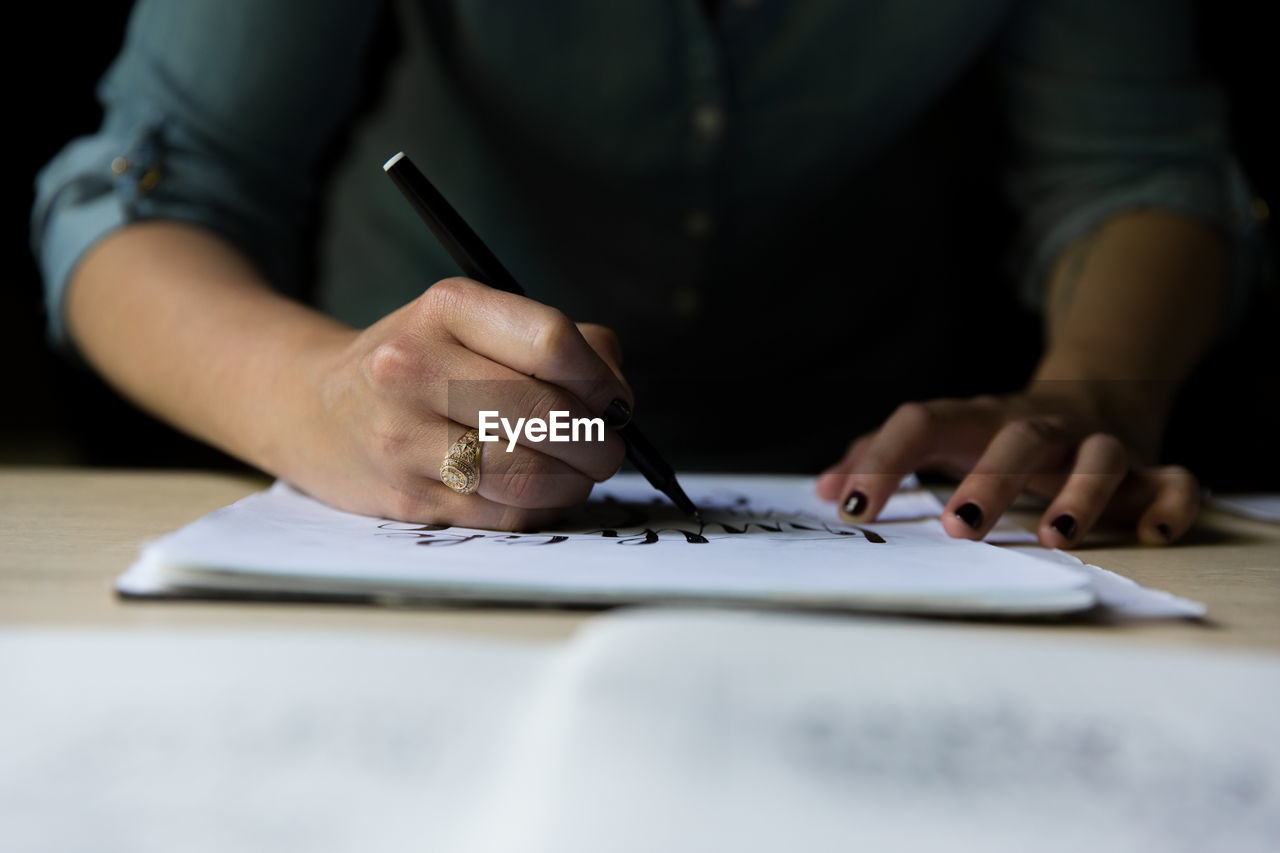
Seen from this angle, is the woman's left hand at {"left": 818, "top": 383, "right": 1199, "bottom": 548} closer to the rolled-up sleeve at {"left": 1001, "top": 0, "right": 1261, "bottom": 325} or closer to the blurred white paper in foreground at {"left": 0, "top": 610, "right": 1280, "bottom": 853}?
the blurred white paper in foreground at {"left": 0, "top": 610, "right": 1280, "bottom": 853}

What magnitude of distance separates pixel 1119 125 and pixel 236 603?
2.31 feet

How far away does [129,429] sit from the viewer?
82cm

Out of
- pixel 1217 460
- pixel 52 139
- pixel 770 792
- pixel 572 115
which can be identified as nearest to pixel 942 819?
pixel 770 792

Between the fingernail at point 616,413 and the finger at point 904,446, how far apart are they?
0.11 metres

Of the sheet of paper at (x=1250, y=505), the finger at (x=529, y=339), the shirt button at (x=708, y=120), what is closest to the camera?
the finger at (x=529, y=339)

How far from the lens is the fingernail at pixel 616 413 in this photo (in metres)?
0.34

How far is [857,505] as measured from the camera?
38 centimetres

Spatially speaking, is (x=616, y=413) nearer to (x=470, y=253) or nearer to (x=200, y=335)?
(x=470, y=253)

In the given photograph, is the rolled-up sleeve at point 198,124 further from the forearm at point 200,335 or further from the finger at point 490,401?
the finger at point 490,401

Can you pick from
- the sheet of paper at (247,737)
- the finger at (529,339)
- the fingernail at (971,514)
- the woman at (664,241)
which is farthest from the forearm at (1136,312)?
the sheet of paper at (247,737)

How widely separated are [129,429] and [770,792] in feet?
2.65

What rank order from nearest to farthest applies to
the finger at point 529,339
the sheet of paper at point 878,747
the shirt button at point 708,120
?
the sheet of paper at point 878,747, the finger at point 529,339, the shirt button at point 708,120

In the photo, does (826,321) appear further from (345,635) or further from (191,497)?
(345,635)

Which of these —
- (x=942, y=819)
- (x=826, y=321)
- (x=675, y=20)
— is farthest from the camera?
(x=826, y=321)
